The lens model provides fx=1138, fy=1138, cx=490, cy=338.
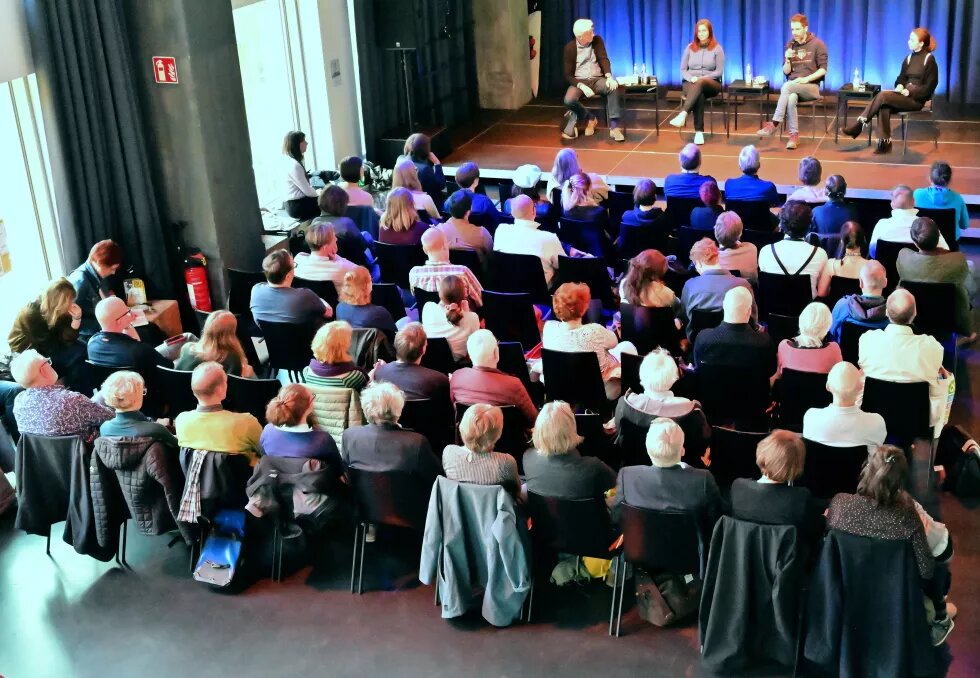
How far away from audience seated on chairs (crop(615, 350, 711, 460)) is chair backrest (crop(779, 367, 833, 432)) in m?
0.63

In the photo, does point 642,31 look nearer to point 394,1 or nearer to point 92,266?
point 394,1

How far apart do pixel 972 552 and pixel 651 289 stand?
219cm

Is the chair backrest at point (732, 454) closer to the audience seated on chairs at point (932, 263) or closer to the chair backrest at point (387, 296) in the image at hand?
the audience seated on chairs at point (932, 263)

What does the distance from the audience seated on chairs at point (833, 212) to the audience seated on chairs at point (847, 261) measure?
0.83 meters

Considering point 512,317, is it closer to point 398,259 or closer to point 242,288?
point 398,259

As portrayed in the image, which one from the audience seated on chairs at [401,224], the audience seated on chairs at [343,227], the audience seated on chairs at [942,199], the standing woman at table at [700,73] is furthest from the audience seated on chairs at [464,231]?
the standing woman at table at [700,73]

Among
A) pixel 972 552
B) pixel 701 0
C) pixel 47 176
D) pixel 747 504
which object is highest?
pixel 701 0

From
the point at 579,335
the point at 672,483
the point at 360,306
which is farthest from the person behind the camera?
the point at 360,306

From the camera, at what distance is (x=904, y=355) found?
566 cm

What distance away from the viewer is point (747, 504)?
14.9 ft

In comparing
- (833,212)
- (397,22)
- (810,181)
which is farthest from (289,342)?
(397,22)

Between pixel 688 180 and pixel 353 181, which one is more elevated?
pixel 353 181

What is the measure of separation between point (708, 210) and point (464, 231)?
1761mm

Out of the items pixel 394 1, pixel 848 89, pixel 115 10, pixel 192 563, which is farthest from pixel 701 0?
pixel 192 563
